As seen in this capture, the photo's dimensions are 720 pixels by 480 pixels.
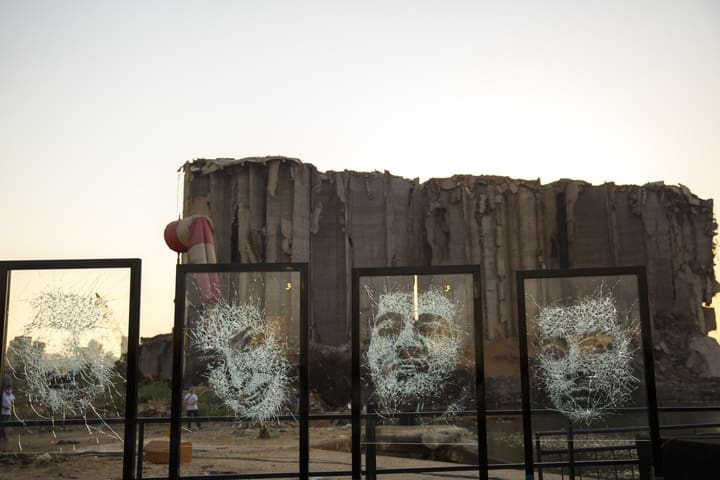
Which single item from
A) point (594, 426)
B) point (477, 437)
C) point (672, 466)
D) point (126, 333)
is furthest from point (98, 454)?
point (672, 466)

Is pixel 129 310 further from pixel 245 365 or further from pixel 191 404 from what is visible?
pixel 245 365

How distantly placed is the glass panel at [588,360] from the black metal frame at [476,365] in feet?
1.47

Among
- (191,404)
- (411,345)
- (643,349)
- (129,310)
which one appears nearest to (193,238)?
(129,310)

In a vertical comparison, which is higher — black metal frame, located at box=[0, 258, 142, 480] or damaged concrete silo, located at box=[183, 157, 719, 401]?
damaged concrete silo, located at box=[183, 157, 719, 401]

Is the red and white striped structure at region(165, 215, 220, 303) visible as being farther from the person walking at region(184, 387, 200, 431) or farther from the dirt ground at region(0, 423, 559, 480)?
the dirt ground at region(0, 423, 559, 480)

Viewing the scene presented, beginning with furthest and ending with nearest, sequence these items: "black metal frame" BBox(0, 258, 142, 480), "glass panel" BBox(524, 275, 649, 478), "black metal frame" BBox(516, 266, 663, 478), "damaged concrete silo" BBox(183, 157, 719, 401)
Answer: "damaged concrete silo" BBox(183, 157, 719, 401)
"glass panel" BBox(524, 275, 649, 478)
"black metal frame" BBox(516, 266, 663, 478)
"black metal frame" BBox(0, 258, 142, 480)

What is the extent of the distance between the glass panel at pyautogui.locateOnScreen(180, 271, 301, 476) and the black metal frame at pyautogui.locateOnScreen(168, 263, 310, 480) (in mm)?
49

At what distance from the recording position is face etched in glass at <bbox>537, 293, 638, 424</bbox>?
5.60 metres

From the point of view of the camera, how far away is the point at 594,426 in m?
5.65

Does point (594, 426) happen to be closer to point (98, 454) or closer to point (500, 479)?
point (500, 479)

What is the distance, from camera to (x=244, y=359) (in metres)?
5.51

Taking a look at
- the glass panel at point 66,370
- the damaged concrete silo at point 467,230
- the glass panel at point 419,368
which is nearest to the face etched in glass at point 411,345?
the glass panel at point 419,368

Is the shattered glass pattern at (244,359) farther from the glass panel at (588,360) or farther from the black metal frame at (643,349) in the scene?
the glass panel at (588,360)

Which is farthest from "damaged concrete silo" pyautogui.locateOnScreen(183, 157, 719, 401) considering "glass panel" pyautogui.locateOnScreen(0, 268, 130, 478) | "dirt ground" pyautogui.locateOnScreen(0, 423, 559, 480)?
"glass panel" pyautogui.locateOnScreen(0, 268, 130, 478)
